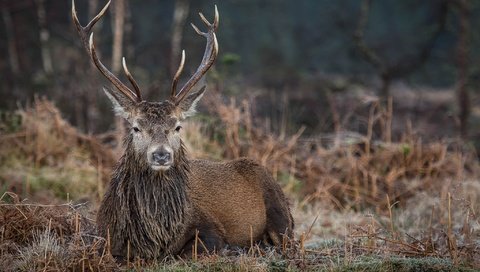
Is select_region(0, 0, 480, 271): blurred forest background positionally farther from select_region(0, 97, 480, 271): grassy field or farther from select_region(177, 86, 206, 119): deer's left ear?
select_region(177, 86, 206, 119): deer's left ear

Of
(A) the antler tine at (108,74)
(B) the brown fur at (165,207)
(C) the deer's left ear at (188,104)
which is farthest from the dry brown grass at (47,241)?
(C) the deer's left ear at (188,104)

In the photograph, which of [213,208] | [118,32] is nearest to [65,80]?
[118,32]

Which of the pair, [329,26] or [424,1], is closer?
[424,1]

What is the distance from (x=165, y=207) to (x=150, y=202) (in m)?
0.15

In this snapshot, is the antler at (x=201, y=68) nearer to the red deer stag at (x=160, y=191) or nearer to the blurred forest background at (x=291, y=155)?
the red deer stag at (x=160, y=191)

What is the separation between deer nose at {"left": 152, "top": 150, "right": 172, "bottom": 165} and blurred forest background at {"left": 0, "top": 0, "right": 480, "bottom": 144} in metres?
4.51

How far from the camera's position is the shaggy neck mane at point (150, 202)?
6820 mm

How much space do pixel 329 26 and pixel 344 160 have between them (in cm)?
2398

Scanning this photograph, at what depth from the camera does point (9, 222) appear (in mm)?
6820

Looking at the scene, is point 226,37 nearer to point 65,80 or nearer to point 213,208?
point 65,80

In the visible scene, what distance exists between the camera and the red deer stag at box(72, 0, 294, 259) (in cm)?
682

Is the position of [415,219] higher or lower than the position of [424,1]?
lower

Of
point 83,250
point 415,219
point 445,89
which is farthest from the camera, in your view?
point 445,89

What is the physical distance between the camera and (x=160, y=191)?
22.8 feet
